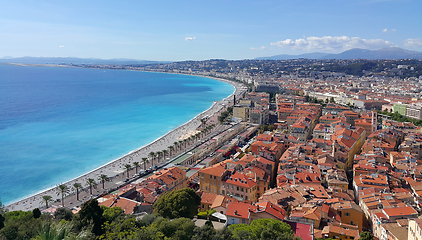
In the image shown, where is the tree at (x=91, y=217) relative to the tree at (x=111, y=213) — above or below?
above

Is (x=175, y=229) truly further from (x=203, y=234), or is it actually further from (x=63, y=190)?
(x=63, y=190)

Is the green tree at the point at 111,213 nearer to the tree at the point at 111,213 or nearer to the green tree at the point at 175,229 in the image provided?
the tree at the point at 111,213

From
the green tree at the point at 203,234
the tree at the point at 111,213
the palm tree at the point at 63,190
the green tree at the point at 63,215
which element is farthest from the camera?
the palm tree at the point at 63,190

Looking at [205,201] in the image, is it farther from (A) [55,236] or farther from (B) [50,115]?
(B) [50,115]

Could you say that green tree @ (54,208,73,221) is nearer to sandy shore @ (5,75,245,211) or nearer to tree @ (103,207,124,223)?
tree @ (103,207,124,223)

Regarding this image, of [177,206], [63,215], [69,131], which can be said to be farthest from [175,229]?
[69,131]

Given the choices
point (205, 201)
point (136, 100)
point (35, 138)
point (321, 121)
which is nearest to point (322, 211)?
point (205, 201)

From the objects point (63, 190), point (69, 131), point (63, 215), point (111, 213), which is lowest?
point (69, 131)

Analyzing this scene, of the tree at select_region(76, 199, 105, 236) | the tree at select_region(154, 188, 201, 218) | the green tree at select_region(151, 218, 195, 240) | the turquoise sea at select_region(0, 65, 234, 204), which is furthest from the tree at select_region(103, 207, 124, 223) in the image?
the turquoise sea at select_region(0, 65, 234, 204)

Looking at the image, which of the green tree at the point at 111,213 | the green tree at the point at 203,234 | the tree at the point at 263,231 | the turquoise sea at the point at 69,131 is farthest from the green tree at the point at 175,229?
the turquoise sea at the point at 69,131
